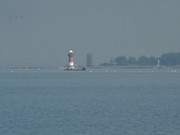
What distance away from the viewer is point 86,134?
46719mm

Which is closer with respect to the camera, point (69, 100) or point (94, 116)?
point (94, 116)

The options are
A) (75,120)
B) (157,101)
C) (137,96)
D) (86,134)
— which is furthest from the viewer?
(137,96)

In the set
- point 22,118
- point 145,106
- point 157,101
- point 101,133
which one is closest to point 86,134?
point 101,133

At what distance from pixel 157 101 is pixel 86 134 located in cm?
2381

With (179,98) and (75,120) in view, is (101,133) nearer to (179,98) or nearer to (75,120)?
(75,120)

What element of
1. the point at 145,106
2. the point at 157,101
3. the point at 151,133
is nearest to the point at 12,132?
the point at 151,133

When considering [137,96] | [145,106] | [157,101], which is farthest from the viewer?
[137,96]

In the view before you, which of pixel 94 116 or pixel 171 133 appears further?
pixel 94 116

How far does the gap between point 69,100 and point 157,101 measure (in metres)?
7.09

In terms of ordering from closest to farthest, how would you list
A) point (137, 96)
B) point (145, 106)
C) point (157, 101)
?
point (145, 106) → point (157, 101) → point (137, 96)

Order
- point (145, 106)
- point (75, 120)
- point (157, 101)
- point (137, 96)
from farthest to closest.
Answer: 1. point (137, 96)
2. point (157, 101)
3. point (145, 106)
4. point (75, 120)

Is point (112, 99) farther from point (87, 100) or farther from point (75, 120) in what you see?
point (75, 120)

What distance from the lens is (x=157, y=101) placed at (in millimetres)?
69938

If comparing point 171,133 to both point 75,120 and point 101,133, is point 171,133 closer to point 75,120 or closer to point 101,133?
point 101,133
